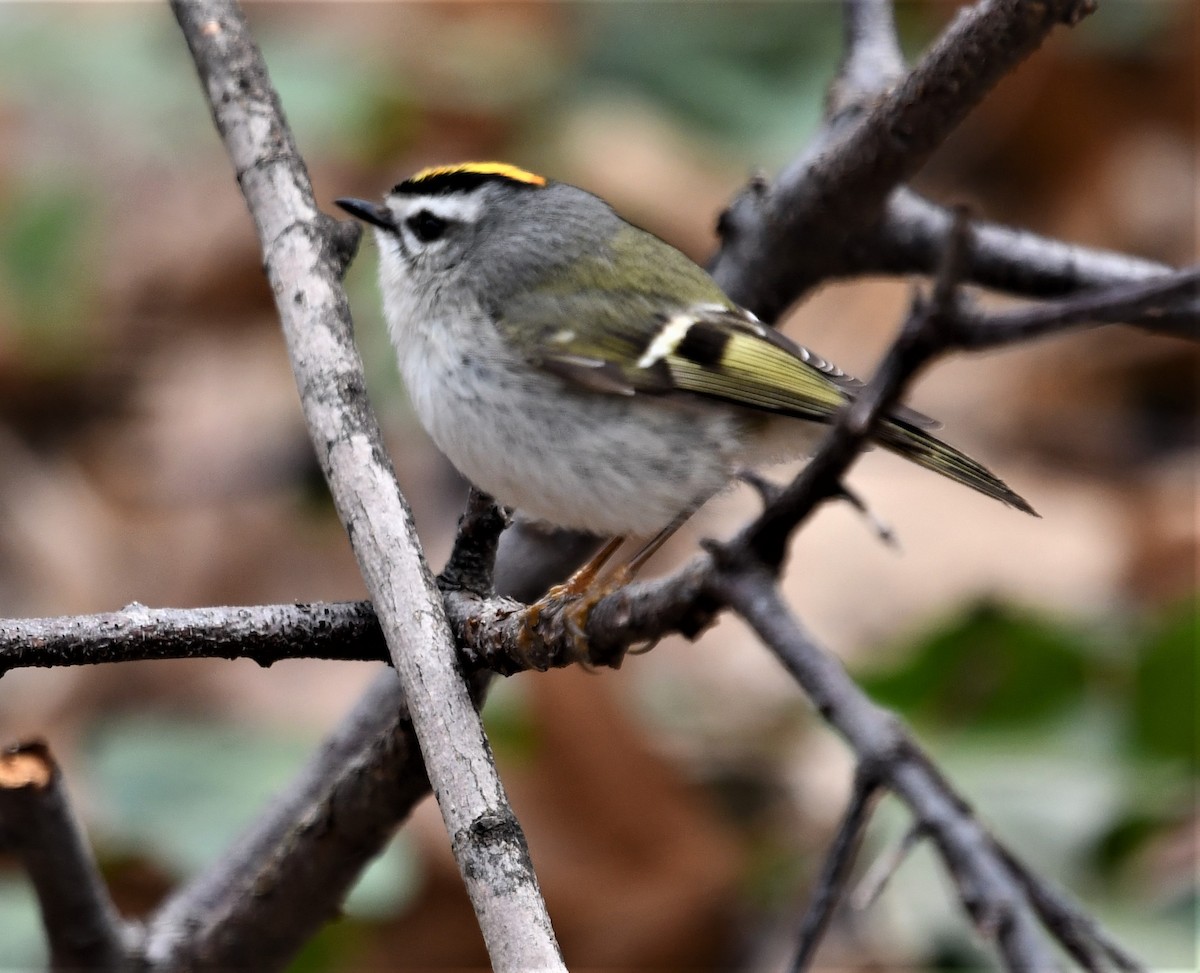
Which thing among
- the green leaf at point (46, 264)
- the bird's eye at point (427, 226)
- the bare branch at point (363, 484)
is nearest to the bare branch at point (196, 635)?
the bare branch at point (363, 484)

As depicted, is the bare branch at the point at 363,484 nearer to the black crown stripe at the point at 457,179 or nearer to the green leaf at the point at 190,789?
the black crown stripe at the point at 457,179

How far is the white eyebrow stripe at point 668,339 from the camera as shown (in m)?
1.67

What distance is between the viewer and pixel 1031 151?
5.27 m

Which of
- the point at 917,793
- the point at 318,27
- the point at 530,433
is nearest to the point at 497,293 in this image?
the point at 530,433

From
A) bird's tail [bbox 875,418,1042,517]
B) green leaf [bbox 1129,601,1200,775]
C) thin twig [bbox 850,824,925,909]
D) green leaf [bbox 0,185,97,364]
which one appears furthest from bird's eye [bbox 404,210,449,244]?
green leaf [bbox 0,185,97,364]

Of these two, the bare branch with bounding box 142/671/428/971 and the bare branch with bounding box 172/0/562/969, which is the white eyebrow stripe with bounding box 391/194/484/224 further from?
the bare branch with bounding box 142/671/428/971

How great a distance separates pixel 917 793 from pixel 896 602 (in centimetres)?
267

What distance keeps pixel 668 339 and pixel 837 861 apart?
0.96 meters

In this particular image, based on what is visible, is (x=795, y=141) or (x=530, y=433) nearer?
(x=530, y=433)

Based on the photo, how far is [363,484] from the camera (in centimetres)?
129

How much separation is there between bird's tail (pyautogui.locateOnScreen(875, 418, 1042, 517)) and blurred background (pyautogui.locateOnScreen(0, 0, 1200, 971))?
0.53 metres

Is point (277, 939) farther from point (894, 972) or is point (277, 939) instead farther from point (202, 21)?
point (894, 972)

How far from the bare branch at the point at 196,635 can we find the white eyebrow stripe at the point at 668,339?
53 cm

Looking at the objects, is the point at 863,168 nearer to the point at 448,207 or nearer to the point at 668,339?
the point at 668,339
